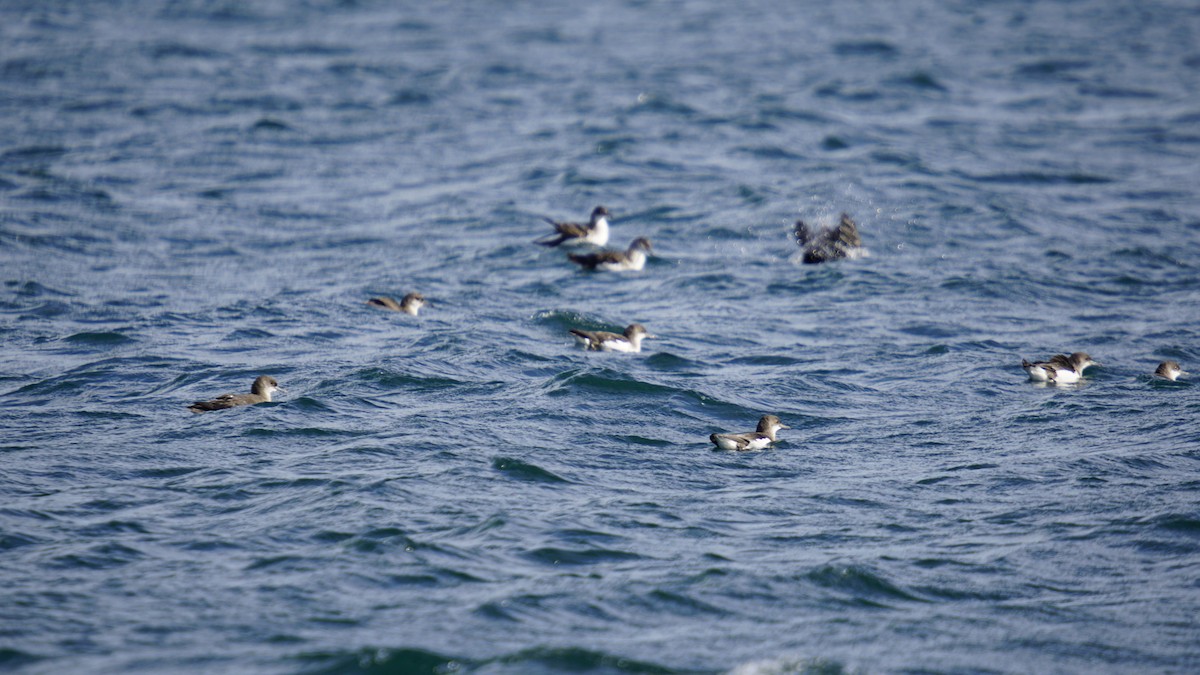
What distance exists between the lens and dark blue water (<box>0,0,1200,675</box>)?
8.52m

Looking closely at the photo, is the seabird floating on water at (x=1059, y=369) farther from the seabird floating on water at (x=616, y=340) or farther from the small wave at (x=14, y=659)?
the small wave at (x=14, y=659)

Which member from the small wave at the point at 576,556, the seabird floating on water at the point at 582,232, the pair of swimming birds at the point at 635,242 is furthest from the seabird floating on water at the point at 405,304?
A: the small wave at the point at 576,556

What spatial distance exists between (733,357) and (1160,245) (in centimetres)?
852

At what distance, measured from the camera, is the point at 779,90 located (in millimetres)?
30875

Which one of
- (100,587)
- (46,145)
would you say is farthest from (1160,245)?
(46,145)

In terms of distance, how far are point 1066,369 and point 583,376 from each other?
5.12 m

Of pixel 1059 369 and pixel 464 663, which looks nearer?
pixel 464 663

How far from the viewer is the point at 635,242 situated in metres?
18.6

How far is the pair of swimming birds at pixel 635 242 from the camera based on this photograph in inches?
723

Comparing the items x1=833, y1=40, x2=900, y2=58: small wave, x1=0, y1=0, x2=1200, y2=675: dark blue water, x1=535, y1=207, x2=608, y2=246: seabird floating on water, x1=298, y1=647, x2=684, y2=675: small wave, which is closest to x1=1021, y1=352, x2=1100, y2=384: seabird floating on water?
x1=0, y1=0, x2=1200, y2=675: dark blue water

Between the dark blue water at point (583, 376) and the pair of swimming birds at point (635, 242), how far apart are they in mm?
309

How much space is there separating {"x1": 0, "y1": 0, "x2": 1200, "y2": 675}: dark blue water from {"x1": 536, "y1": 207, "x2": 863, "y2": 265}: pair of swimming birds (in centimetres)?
31

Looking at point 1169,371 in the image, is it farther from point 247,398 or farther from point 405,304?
point 247,398

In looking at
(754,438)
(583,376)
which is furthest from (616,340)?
(754,438)
